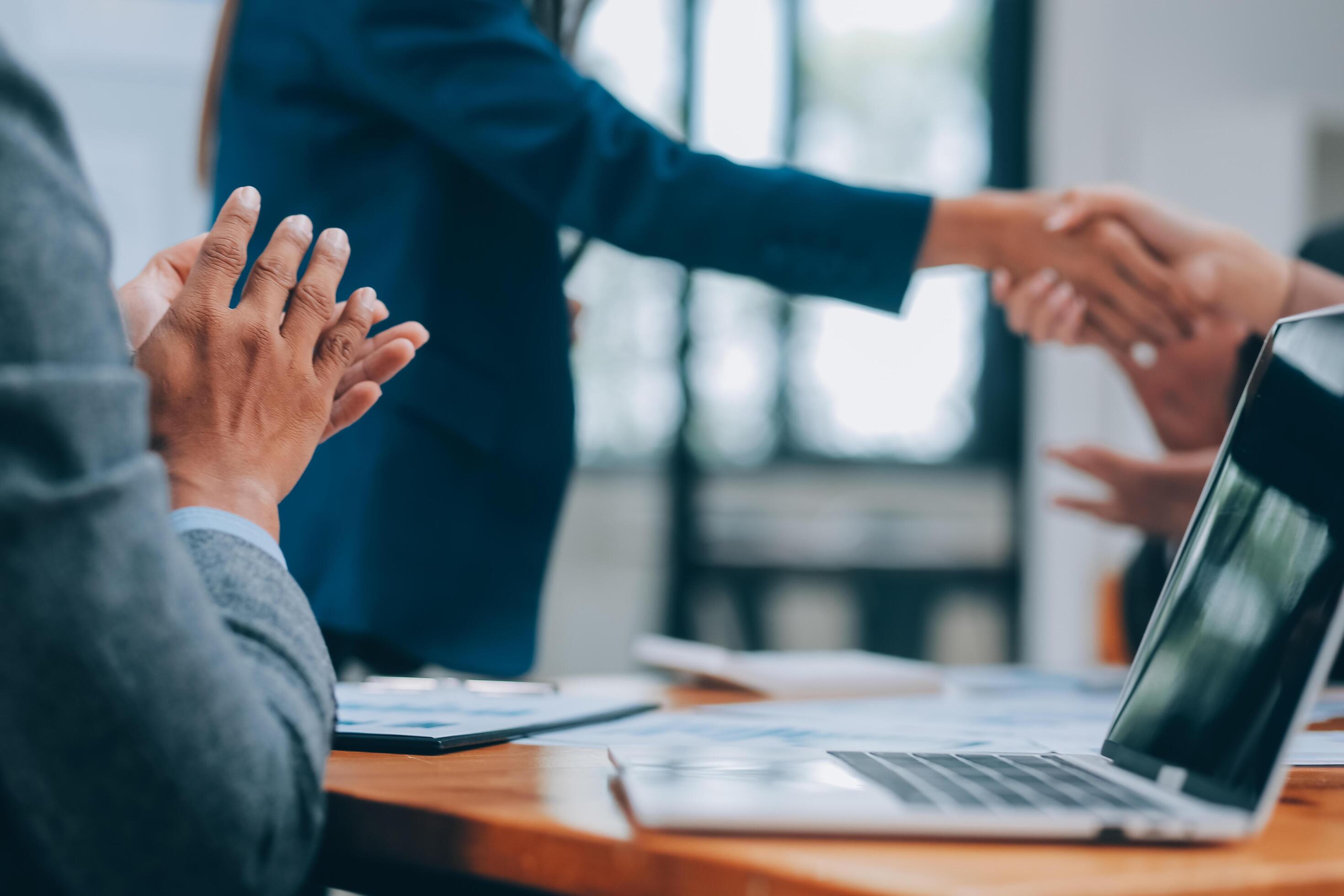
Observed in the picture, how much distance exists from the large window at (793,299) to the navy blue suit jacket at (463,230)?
2.31 meters

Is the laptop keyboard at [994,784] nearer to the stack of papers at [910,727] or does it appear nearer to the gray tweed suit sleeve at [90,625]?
the stack of papers at [910,727]

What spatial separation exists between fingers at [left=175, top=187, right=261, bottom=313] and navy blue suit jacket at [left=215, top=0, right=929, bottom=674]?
1.29 feet

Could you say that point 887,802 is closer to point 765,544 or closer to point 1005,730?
point 1005,730

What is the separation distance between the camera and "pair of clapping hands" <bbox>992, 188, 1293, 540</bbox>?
112 centimetres

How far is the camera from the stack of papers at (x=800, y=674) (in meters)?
1.02

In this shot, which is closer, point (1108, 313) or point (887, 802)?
point (887, 802)

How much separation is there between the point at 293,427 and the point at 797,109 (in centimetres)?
306

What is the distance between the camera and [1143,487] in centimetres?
130

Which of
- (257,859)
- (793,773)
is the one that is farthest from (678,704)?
(257,859)

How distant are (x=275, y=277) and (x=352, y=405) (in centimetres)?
12

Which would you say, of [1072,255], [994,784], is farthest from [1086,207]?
[994,784]

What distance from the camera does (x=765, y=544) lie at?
3.37 m

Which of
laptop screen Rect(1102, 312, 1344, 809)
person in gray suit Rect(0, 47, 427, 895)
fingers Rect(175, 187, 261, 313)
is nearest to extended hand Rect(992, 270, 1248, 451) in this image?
laptop screen Rect(1102, 312, 1344, 809)

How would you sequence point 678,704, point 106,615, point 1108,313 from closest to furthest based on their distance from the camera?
1. point 106,615
2. point 678,704
3. point 1108,313
